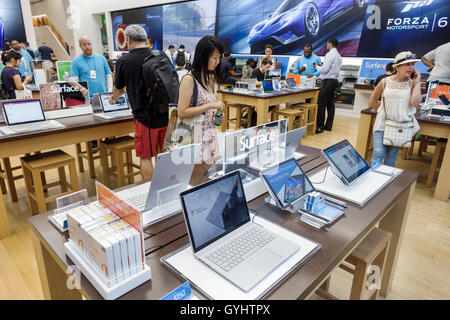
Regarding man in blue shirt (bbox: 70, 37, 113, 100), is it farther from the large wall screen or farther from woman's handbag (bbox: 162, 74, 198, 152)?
the large wall screen

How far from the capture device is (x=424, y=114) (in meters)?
3.53

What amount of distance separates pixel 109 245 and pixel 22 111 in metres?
2.45

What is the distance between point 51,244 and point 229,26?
31.6ft

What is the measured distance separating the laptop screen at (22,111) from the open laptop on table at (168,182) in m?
1.87

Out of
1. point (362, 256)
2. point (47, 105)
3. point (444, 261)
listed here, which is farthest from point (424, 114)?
point (47, 105)

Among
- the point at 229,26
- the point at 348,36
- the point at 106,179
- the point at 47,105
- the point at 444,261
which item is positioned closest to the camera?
the point at 444,261

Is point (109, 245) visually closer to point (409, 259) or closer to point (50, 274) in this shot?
point (50, 274)

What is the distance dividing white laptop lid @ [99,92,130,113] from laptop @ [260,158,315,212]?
243 cm

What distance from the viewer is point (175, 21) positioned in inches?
443

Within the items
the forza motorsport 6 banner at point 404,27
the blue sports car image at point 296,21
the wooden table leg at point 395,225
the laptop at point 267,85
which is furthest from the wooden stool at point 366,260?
the blue sports car image at point 296,21

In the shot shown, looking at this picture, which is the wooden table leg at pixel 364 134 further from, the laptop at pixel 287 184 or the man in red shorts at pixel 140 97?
the laptop at pixel 287 184

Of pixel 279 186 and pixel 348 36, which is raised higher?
pixel 348 36

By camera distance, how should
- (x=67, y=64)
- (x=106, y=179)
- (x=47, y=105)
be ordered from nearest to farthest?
1. (x=47, y=105)
2. (x=106, y=179)
3. (x=67, y=64)

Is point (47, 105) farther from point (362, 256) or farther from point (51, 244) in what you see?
point (362, 256)
